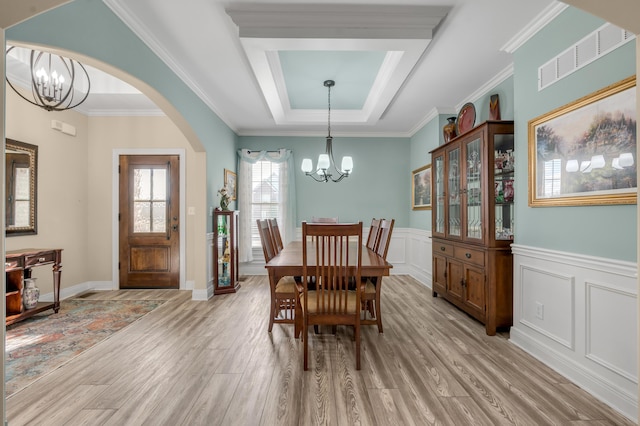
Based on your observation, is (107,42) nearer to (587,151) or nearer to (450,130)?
(587,151)

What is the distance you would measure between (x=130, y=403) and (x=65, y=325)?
195 centimetres

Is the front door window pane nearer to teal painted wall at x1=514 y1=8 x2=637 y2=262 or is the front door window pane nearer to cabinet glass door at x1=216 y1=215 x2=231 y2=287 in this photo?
cabinet glass door at x1=216 y1=215 x2=231 y2=287

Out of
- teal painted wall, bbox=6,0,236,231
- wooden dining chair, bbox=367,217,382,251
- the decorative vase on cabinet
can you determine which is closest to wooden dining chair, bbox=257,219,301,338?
wooden dining chair, bbox=367,217,382,251

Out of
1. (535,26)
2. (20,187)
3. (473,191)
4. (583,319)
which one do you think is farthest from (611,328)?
(20,187)

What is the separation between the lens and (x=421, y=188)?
17.3 feet

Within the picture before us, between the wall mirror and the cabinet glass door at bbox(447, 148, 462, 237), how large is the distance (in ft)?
16.7

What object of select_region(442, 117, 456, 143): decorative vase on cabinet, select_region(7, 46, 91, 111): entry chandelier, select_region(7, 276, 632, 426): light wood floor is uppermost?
select_region(7, 46, 91, 111): entry chandelier

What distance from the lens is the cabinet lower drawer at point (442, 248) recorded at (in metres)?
3.71

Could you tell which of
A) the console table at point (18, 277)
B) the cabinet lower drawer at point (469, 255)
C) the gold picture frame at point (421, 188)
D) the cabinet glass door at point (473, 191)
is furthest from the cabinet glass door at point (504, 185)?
the console table at point (18, 277)

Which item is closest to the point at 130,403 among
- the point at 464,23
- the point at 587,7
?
the point at 587,7

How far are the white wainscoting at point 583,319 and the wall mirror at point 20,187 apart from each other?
5.31 metres

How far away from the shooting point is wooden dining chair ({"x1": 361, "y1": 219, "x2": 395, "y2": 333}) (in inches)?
107

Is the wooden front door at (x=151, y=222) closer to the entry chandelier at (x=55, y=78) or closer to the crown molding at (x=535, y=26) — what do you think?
the entry chandelier at (x=55, y=78)

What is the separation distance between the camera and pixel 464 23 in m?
2.50
